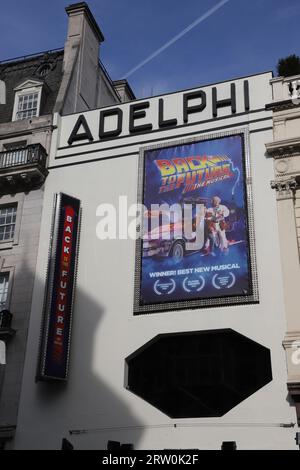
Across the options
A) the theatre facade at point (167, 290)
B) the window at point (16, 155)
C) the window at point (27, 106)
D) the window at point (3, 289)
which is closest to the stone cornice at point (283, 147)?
the theatre facade at point (167, 290)

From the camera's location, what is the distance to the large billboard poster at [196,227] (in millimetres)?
22156

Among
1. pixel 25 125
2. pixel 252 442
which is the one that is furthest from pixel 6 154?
pixel 252 442

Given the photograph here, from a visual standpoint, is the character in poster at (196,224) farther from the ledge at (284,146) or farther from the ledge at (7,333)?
the ledge at (7,333)

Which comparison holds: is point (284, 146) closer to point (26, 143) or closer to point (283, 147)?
point (283, 147)

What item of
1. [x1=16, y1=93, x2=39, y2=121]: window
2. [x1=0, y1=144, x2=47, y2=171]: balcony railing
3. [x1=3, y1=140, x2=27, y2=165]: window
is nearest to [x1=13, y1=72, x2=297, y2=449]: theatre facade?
[x1=0, y1=144, x2=47, y2=171]: balcony railing

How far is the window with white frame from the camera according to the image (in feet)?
99.2

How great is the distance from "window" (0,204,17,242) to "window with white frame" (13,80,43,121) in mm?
5529

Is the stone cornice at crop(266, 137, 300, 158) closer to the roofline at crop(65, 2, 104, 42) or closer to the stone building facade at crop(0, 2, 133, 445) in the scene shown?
the stone building facade at crop(0, 2, 133, 445)

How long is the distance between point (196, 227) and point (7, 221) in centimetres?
925

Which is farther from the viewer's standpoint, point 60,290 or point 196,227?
point 60,290

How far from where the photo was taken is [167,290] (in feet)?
74.6

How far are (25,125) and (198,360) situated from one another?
48.9 feet

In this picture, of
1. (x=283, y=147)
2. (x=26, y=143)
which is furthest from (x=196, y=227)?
(x=26, y=143)

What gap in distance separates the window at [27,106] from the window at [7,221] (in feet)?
18.3
